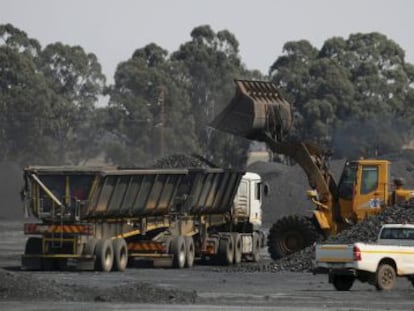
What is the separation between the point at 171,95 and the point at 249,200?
3040 inches

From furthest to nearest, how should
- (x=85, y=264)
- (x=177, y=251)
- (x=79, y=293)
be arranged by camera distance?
(x=177, y=251) < (x=85, y=264) < (x=79, y=293)

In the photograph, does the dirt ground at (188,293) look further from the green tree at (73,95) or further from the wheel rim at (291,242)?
the green tree at (73,95)

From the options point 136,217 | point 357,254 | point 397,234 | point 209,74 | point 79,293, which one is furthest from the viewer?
point 209,74

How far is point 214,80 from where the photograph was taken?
130 m

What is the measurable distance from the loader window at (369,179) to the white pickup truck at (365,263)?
33.3 feet

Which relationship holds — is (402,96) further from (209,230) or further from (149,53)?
(209,230)

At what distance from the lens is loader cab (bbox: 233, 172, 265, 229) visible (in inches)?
1900

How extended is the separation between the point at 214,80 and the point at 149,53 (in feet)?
23.4

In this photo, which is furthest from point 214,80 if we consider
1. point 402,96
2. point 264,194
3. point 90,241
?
point 90,241

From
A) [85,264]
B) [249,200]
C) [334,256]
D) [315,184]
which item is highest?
[315,184]

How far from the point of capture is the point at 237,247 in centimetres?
4647

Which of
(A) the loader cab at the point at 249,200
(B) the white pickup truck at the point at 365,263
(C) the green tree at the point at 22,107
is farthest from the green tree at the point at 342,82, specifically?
(B) the white pickup truck at the point at 365,263

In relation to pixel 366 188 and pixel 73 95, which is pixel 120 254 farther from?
pixel 73 95

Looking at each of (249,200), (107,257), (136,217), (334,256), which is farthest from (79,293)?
(249,200)
